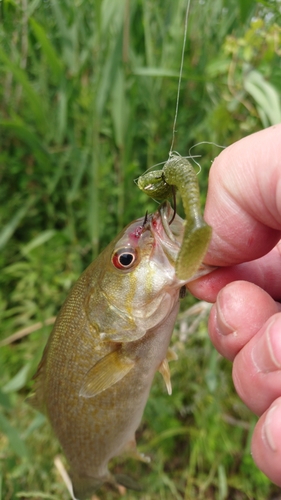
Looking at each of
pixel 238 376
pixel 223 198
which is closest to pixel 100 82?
pixel 223 198

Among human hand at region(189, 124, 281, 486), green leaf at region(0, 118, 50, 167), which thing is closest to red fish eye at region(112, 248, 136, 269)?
human hand at region(189, 124, 281, 486)

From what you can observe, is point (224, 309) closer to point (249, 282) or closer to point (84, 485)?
point (249, 282)

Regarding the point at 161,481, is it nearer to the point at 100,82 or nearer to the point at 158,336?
the point at 158,336

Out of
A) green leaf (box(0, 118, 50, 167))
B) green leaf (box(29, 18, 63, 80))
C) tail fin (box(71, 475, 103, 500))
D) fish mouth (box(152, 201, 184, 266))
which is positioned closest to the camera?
fish mouth (box(152, 201, 184, 266))

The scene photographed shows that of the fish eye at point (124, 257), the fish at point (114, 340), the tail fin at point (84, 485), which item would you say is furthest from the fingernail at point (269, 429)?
the tail fin at point (84, 485)

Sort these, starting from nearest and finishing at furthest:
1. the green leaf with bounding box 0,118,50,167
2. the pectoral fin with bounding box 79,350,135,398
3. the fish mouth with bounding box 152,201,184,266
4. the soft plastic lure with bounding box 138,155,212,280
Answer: the soft plastic lure with bounding box 138,155,212,280
the fish mouth with bounding box 152,201,184,266
the pectoral fin with bounding box 79,350,135,398
the green leaf with bounding box 0,118,50,167

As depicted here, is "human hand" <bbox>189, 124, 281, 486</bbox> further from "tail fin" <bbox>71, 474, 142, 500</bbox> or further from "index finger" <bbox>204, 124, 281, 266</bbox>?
"tail fin" <bbox>71, 474, 142, 500</bbox>
